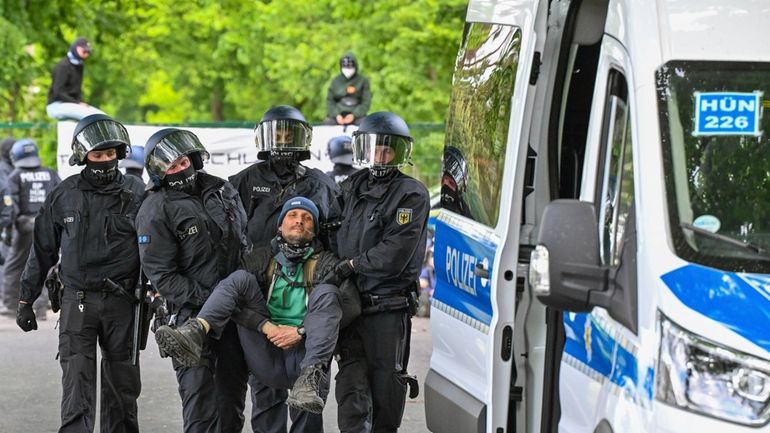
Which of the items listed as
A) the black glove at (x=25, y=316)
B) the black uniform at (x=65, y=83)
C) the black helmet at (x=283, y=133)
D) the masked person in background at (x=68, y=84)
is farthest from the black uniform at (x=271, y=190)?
the black uniform at (x=65, y=83)

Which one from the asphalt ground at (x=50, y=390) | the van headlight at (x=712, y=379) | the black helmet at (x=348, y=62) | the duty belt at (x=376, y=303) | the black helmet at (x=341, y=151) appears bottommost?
the asphalt ground at (x=50, y=390)

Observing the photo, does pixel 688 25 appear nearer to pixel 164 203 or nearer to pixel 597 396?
pixel 597 396

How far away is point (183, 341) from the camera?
734 cm

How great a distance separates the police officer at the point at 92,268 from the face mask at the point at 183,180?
2.00ft

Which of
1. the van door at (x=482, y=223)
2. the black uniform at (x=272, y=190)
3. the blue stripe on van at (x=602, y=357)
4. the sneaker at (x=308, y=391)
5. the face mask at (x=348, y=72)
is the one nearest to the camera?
the blue stripe on van at (x=602, y=357)

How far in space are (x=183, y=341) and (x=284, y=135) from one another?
1.85 meters

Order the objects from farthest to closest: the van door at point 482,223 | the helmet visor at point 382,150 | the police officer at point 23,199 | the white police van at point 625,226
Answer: the police officer at point 23,199 → the helmet visor at point 382,150 → the van door at point 482,223 → the white police van at point 625,226

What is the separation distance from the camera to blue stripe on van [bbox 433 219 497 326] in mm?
6172

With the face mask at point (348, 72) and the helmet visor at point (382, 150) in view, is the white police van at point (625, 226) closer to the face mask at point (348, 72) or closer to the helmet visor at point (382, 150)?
the helmet visor at point (382, 150)

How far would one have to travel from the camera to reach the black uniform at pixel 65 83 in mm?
18422

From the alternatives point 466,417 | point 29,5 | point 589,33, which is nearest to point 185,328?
point 466,417

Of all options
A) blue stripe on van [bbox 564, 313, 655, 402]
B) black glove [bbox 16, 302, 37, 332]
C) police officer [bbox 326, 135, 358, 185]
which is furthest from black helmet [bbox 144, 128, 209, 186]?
police officer [bbox 326, 135, 358, 185]

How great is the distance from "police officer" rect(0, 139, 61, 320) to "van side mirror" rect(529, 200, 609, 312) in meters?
11.2

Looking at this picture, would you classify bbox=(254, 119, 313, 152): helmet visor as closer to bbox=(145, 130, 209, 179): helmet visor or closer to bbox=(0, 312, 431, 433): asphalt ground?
bbox=(145, 130, 209, 179): helmet visor
